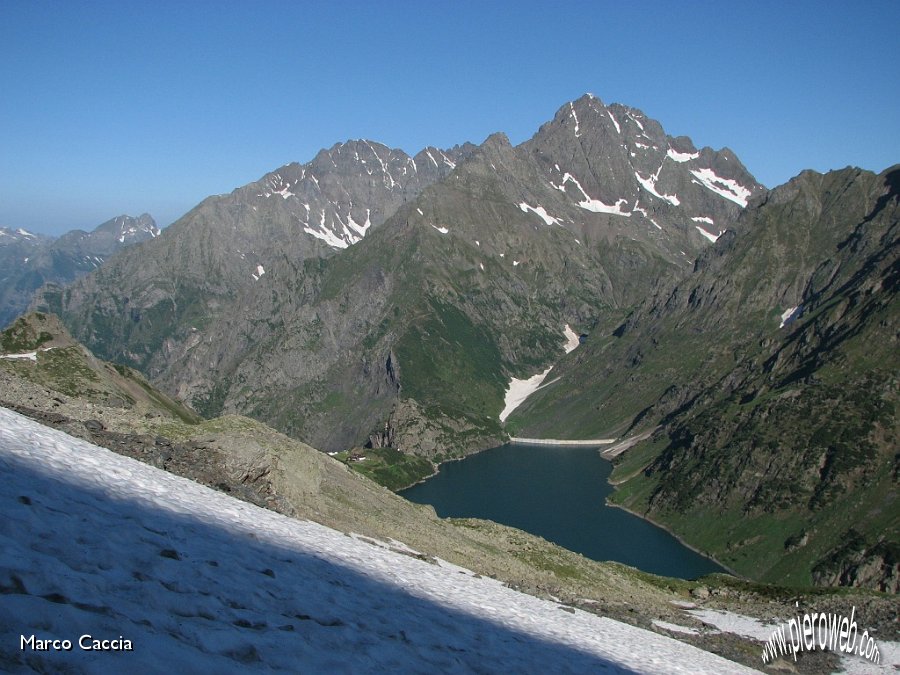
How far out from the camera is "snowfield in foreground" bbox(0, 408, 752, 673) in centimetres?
1273

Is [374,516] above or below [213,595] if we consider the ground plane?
below

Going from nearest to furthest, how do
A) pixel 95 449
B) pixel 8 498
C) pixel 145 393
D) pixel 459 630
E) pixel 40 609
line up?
pixel 40 609 → pixel 8 498 → pixel 459 630 → pixel 95 449 → pixel 145 393

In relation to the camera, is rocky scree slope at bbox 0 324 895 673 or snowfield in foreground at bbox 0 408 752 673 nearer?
snowfield in foreground at bbox 0 408 752 673

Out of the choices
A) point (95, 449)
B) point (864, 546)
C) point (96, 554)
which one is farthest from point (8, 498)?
point (864, 546)

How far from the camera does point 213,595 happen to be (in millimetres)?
16859

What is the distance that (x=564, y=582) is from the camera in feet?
182

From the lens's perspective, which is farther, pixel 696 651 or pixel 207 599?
pixel 696 651

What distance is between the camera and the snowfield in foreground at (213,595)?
12734 mm

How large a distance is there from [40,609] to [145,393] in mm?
134181


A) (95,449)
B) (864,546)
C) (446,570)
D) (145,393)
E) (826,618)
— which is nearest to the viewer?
(95,449)

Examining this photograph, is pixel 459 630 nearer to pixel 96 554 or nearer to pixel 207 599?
pixel 207 599

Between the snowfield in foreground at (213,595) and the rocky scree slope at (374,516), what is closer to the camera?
the snowfield in foreground at (213,595)

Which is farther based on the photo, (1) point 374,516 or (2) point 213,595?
(1) point 374,516

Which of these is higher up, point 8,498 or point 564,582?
point 8,498
